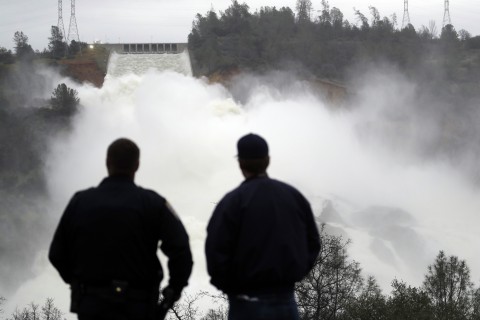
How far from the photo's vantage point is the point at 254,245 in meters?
7.59

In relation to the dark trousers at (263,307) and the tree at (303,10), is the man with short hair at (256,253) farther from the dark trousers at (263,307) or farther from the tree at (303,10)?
the tree at (303,10)

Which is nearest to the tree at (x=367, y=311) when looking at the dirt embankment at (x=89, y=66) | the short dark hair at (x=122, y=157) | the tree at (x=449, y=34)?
the short dark hair at (x=122, y=157)

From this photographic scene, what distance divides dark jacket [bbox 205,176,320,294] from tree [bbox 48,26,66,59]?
378ft

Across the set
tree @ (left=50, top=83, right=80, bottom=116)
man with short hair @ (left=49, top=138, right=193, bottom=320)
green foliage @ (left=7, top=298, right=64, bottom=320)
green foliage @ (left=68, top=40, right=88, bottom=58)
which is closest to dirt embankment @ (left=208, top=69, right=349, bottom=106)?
tree @ (left=50, top=83, right=80, bottom=116)

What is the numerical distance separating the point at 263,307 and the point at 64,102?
87857 millimetres

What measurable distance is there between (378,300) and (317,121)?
238ft

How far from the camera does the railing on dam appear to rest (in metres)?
126

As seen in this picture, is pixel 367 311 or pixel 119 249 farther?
pixel 367 311

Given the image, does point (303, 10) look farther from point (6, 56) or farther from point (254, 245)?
point (254, 245)

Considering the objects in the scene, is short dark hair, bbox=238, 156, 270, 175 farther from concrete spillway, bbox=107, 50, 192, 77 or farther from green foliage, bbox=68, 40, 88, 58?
green foliage, bbox=68, 40, 88, 58

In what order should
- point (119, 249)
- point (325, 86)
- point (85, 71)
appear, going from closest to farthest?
point (119, 249) → point (85, 71) → point (325, 86)

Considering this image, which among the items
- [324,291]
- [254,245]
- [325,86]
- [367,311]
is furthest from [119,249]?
[325,86]

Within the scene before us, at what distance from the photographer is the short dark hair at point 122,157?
781cm

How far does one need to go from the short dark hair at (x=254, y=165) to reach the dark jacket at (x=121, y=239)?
2.41ft
